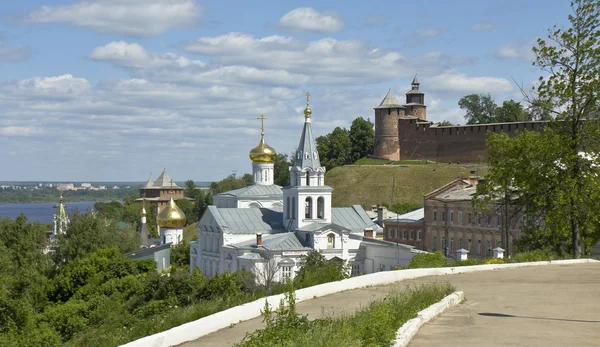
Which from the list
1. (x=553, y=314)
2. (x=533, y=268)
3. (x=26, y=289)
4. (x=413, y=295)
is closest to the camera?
(x=553, y=314)

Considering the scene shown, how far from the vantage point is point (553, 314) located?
8203 millimetres

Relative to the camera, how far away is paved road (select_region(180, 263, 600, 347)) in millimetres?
7062

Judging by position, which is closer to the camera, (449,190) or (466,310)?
(466,310)

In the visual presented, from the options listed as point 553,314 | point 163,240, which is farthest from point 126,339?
point 163,240

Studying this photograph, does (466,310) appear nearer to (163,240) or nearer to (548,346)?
(548,346)

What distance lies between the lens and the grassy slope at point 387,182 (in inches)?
2480

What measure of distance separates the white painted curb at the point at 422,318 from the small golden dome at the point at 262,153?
3288 centimetres

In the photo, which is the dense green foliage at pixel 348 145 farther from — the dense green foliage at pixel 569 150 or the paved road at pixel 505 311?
the paved road at pixel 505 311

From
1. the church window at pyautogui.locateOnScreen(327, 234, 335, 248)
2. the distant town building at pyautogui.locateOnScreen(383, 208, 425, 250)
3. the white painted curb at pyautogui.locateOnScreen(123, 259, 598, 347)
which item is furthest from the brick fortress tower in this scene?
the white painted curb at pyautogui.locateOnScreen(123, 259, 598, 347)

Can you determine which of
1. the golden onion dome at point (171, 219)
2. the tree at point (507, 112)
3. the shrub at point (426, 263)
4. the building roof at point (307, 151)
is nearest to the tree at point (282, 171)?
the tree at point (507, 112)

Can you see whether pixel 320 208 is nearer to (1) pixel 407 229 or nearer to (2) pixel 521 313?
(1) pixel 407 229

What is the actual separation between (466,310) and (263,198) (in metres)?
33.5

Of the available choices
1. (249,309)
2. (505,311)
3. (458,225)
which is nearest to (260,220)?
(458,225)

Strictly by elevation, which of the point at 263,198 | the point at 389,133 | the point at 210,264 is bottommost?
the point at 210,264
